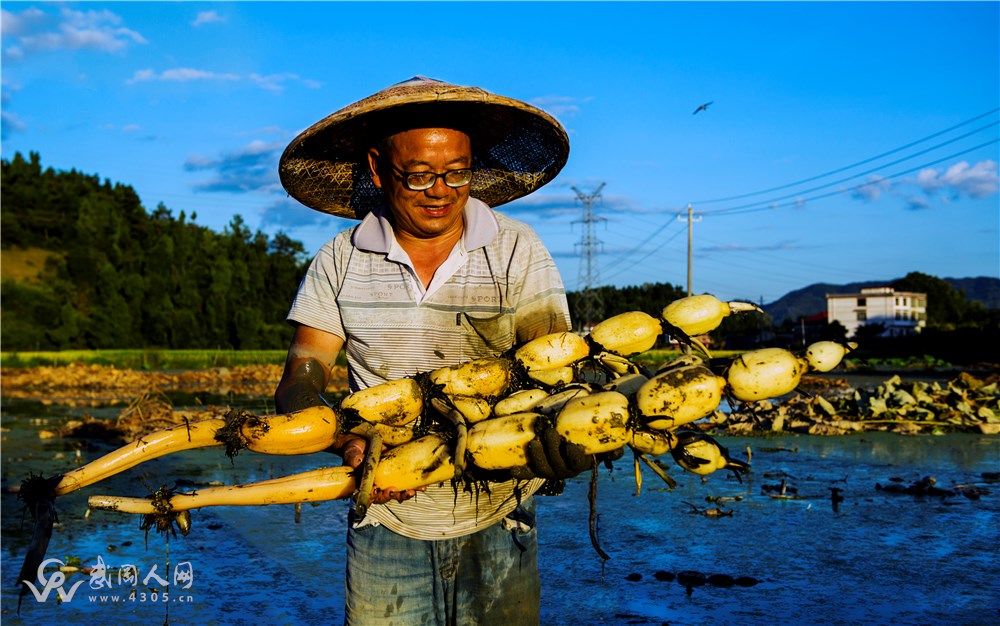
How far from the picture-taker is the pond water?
405 centimetres

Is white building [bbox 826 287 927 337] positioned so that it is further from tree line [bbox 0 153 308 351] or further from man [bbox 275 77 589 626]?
man [bbox 275 77 589 626]

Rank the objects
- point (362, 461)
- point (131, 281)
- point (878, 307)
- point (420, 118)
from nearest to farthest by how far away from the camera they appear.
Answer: point (362, 461) → point (420, 118) → point (131, 281) → point (878, 307)

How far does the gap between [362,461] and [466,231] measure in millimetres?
738

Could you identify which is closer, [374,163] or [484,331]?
[484,331]

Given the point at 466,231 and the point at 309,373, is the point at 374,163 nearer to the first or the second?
the point at 466,231

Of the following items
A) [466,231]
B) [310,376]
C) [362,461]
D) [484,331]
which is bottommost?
[362,461]

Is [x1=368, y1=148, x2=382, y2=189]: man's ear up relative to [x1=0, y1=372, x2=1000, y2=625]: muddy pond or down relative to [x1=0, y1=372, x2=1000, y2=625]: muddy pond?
up

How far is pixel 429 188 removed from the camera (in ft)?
7.82

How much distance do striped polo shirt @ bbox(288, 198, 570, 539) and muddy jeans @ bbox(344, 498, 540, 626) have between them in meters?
0.07

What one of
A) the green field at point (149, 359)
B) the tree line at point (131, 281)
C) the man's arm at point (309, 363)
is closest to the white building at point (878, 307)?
the tree line at point (131, 281)

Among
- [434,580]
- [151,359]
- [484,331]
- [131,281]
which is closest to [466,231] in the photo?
[484,331]

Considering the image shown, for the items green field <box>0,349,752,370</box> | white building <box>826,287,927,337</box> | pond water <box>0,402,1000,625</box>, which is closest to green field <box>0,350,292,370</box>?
green field <box>0,349,752,370</box>

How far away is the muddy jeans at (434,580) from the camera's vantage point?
2.34m

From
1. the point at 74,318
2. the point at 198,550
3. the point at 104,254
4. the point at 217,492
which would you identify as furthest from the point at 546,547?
the point at 104,254
